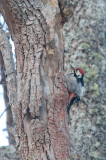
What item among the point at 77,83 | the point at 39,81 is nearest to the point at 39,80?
the point at 39,81

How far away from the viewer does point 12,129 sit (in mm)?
2488

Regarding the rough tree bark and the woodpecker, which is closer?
the rough tree bark

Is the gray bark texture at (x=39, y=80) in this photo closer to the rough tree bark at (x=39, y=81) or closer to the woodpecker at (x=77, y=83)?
the rough tree bark at (x=39, y=81)

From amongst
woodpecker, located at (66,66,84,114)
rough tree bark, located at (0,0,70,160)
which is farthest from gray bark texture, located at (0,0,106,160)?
woodpecker, located at (66,66,84,114)

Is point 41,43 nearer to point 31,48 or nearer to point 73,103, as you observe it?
point 31,48

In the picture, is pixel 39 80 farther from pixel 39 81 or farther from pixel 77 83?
pixel 77 83

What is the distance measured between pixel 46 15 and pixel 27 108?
0.75 m

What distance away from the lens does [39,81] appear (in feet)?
7.68

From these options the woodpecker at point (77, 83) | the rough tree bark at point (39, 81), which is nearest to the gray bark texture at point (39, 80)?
the rough tree bark at point (39, 81)

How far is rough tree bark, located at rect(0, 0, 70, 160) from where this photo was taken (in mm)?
2270

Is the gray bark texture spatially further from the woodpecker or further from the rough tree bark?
the woodpecker

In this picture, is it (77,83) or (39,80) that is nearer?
(39,80)

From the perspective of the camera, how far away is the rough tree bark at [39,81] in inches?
89.4

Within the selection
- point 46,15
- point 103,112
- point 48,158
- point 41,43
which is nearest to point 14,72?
point 41,43
